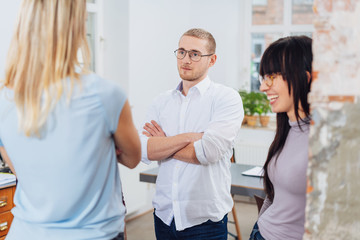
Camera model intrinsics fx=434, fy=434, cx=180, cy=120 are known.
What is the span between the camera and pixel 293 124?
166 centimetres

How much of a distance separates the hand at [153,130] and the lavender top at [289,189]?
77 centimetres

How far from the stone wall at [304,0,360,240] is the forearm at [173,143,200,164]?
1.10 m

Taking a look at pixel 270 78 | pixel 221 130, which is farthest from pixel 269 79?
pixel 221 130

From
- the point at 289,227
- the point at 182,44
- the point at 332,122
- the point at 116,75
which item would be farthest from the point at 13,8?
the point at 332,122

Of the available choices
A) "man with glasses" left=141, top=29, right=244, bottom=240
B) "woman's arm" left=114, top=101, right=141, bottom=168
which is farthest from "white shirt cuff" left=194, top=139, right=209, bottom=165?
"woman's arm" left=114, top=101, right=141, bottom=168

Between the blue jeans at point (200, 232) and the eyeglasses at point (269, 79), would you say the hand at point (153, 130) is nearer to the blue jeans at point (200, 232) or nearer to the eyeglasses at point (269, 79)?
the blue jeans at point (200, 232)

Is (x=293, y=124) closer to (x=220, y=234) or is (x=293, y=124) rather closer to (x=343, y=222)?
(x=343, y=222)

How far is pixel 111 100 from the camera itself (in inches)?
45.6

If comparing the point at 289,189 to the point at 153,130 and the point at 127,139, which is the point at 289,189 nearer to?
the point at 127,139

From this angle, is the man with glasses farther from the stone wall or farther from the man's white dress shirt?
the stone wall

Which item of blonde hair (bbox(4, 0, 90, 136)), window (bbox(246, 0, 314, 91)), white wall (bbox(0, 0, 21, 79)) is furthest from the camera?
window (bbox(246, 0, 314, 91))

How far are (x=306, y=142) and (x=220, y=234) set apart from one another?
0.81 m

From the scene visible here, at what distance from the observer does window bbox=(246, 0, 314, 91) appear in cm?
543

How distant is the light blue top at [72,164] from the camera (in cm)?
115
